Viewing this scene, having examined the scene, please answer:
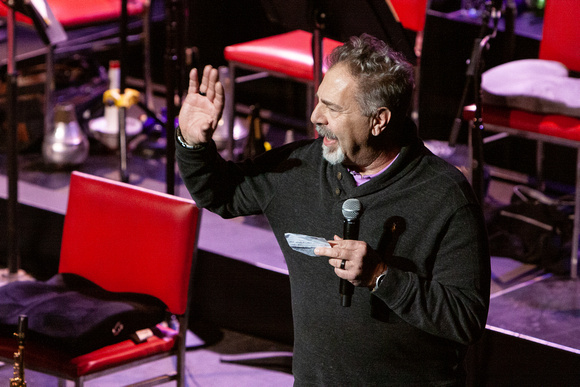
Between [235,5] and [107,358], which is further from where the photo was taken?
[235,5]

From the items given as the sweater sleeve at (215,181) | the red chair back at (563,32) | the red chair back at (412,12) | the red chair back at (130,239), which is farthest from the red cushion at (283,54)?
the sweater sleeve at (215,181)

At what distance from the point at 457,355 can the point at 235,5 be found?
2.96 metres

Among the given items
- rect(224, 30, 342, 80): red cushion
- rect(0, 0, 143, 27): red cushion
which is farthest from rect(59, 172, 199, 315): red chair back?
rect(0, 0, 143, 27): red cushion

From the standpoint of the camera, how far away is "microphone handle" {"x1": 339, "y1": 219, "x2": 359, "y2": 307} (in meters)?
1.57

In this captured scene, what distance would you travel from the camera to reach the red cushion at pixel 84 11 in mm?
4266

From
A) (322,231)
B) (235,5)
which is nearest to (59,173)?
(235,5)

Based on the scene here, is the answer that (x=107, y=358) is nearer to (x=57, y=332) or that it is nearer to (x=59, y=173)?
(x=57, y=332)

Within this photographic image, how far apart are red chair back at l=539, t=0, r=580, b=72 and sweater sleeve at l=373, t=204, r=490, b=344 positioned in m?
1.91

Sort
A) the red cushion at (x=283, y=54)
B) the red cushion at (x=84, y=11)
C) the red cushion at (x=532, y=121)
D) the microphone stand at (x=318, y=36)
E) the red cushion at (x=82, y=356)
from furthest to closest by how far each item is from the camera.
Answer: the red cushion at (x=84, y=11) < the red cushion at (x=283, y=54) < the red cushion at (x=532, y=121) < the microphone stand at (x=318, y=36) < the red cushion at (x=82, y=356)

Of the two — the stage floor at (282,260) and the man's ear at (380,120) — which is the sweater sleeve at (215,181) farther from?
the stage floor at (282,260)

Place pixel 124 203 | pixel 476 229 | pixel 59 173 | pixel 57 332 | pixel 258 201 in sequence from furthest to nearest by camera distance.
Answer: pixel 59 173, pixel 124 203, pixel 57 332, pixel 258 201, pixel 476 229

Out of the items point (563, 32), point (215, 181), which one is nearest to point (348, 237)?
point (215, 181)

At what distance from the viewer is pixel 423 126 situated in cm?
394

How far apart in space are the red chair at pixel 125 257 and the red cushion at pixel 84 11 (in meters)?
1.71
